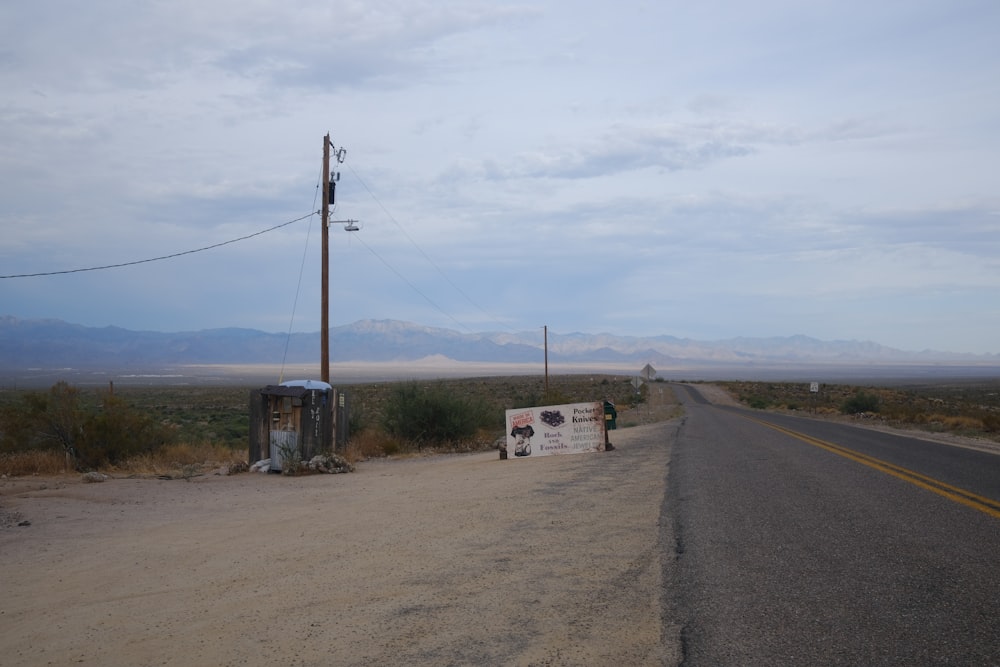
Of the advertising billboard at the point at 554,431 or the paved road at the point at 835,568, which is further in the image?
the advertising billboard at the point at 554,431

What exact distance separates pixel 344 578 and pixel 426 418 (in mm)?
17567

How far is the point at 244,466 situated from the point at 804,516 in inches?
479

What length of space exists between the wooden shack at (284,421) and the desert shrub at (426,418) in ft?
20.4

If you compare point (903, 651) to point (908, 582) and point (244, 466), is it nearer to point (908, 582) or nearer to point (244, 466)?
point (908, 582)

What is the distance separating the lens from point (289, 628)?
20.6 ft

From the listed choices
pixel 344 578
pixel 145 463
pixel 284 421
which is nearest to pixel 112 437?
Result: pixel 145 463

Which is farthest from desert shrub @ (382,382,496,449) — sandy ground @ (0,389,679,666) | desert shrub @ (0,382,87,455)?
sandy ground @ (0,389,679,666)

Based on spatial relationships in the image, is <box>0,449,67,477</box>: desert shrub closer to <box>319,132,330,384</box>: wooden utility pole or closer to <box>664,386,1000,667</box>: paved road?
<box>319,132,330,384</box>: wooden utility pole

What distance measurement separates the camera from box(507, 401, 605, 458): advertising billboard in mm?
20109

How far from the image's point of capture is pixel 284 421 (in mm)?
18609

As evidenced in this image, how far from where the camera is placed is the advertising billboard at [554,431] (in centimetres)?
2011

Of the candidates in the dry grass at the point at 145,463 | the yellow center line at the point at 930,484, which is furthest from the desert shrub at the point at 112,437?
the yellow center line at the point at 930,484

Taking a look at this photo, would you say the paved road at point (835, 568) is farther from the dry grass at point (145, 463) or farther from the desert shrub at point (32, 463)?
the desert shrub at point (32, 463)

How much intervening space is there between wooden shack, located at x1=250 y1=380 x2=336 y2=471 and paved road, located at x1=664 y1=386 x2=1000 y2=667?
828cm
